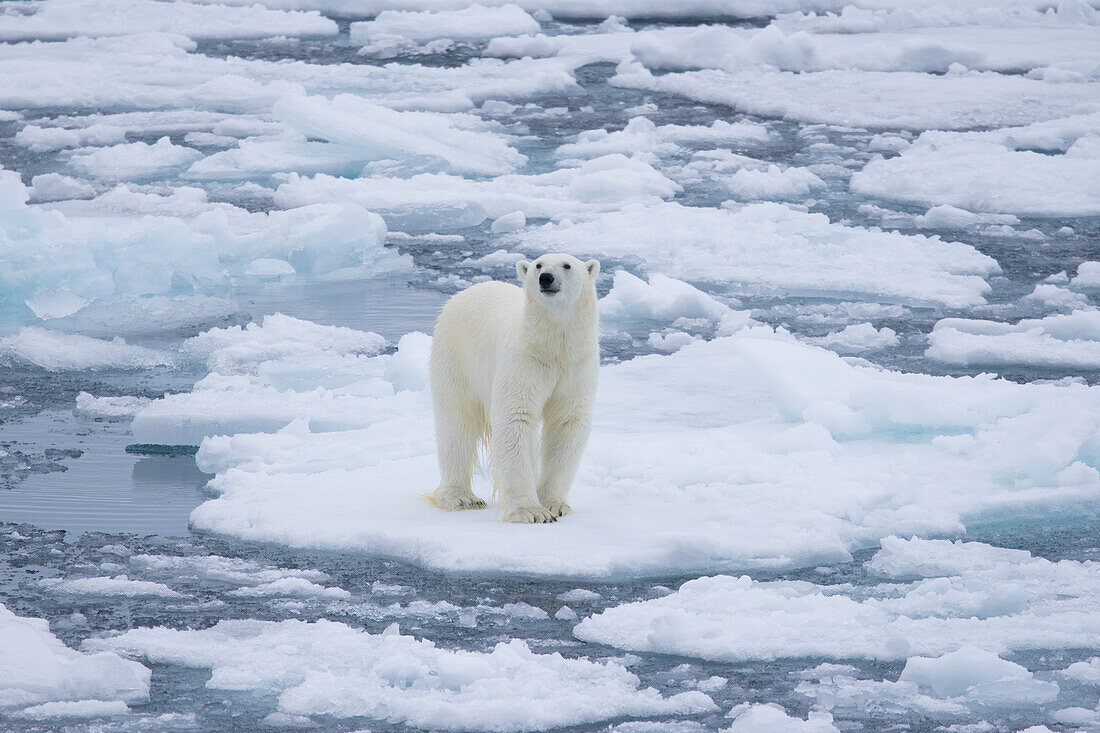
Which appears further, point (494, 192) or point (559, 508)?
point (494, 192)

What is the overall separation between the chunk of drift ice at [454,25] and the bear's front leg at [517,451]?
1502cm

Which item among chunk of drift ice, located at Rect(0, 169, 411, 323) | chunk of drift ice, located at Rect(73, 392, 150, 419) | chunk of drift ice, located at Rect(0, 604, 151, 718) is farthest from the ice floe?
chunk of drift ice, located at Rect(0, 604, 151, 718)

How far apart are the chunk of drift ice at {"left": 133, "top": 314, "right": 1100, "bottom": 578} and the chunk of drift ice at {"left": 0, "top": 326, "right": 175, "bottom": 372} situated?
0.56 metres

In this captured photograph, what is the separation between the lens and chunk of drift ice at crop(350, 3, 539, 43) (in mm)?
19016

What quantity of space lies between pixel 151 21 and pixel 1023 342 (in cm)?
1575

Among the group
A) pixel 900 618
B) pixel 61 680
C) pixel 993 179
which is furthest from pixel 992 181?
pixel 61 680

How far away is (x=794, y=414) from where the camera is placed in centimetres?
558

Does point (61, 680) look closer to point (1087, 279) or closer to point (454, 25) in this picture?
point (1087, 279)

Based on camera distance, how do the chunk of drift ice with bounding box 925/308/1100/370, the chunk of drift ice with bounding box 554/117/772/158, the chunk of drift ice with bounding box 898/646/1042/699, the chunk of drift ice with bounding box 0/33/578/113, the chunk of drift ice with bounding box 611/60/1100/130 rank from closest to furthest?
the chunk of drift ice with bounding box 898/646/1042/699, the chunk of drift ice with bounding box 925/308/1100/370, the chunk of drift ice with bounding box 554/117/772/158, the chunk of drift ice with bounding box 611/60/1100/130, the chunk of drift ice with bounding box 0/33/578/113

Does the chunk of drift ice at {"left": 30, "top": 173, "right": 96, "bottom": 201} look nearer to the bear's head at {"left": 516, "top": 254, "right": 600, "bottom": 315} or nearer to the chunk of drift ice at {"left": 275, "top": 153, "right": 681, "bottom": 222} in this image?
the chunk of drift ice at {"left": 275, "top": 153, "right": 681, "bottom": 222}

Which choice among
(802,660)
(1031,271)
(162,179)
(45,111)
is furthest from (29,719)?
(45,111)

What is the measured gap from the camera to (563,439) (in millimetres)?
4688

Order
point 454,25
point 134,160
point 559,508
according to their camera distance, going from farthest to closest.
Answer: point 454,25 < point 134,160 < point 559,508

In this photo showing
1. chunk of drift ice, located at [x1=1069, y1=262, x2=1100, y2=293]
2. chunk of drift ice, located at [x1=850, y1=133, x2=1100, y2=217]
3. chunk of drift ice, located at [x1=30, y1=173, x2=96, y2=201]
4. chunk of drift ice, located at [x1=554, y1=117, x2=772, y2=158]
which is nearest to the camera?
chunk of drift ice, located at [x1=1069, y1=262, x2=1100, y2=293]
